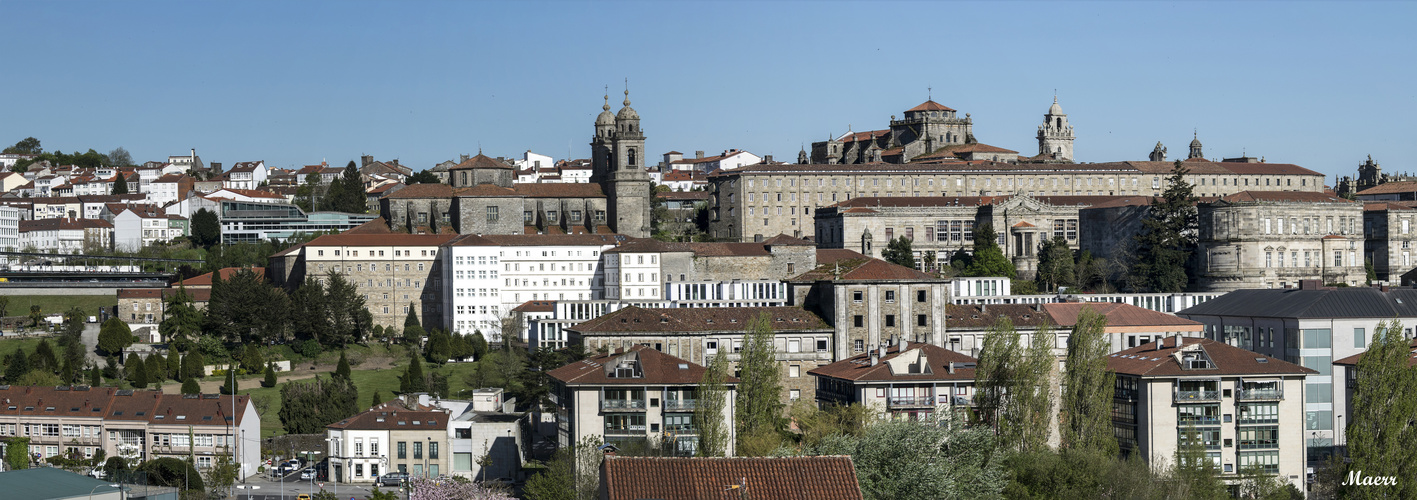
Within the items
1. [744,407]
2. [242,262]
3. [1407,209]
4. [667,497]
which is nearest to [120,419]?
[744,407]

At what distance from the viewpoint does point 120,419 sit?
231ft

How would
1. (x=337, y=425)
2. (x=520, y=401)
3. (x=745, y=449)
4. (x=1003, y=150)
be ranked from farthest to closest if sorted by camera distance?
(x=1003, y=150), (x=520, y=401), (x=337, y=425), (x=745, y=449)

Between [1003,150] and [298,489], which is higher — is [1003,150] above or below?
above

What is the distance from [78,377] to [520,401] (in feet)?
91.2

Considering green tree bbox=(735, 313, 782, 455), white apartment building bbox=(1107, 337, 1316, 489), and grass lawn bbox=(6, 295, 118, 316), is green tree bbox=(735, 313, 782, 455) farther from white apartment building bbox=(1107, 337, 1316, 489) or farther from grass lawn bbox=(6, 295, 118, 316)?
grass lawn bbox=(6, 295, 118, 316)

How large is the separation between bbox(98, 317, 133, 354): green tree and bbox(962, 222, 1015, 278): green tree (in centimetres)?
5171

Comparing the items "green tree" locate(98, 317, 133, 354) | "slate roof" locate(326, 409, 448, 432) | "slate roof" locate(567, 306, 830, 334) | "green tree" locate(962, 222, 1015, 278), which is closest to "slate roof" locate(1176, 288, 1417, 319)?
"slate roof" locate(567, 306, 830, 334)

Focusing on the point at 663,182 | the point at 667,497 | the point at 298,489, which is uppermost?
the point at 663,182

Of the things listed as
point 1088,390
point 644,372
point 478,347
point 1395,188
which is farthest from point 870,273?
point 1395,188

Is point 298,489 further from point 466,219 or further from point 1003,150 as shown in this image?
point 1003,150

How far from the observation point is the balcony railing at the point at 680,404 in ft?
181

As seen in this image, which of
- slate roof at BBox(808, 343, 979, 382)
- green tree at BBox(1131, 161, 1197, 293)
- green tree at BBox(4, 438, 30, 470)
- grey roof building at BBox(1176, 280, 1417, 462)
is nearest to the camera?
slate roof at BBox(808, 343, 979, 382)

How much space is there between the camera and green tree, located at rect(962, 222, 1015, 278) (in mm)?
109750

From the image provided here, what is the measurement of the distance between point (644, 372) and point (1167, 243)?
209 feet
